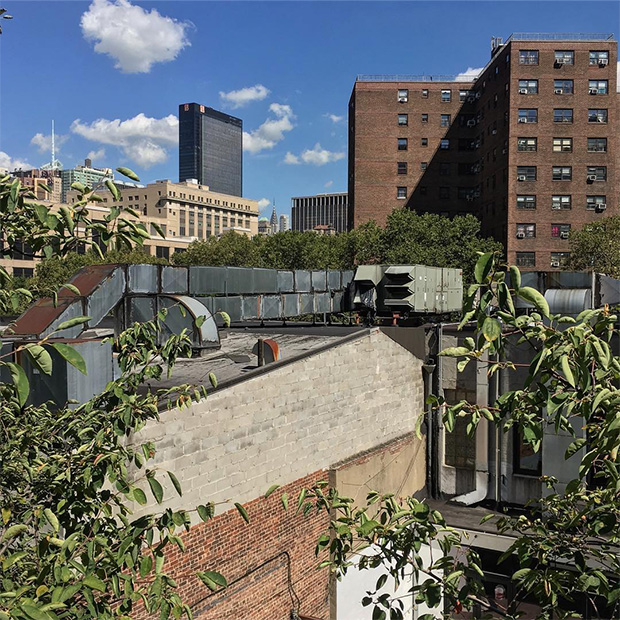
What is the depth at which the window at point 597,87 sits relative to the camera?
6141cm

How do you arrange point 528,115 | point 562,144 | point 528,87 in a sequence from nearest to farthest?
point 562,144, point 528,87, point 528,115

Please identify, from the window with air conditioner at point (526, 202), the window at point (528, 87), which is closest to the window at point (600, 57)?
the window at point (528, 87)

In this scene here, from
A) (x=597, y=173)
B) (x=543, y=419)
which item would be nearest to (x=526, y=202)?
(x=597, y=173)

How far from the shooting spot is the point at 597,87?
2424 inches

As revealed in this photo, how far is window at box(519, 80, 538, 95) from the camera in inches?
2448

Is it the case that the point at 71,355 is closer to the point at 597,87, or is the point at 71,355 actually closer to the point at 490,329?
the point at 490,329

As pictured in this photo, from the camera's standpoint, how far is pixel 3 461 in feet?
20.8

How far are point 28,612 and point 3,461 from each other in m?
2.83

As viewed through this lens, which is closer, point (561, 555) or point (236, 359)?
point (561, 555)

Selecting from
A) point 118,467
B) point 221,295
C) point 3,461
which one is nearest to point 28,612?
point 118,467

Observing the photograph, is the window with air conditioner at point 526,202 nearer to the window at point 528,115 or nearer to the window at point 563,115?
the window at point 528,115

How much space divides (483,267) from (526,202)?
64207 millimetres

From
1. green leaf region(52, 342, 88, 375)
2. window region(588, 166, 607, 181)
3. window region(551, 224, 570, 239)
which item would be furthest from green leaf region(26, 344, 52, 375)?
window region(588, 166, 607, 181)

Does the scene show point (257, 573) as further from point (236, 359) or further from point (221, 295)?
point (221, 295)
